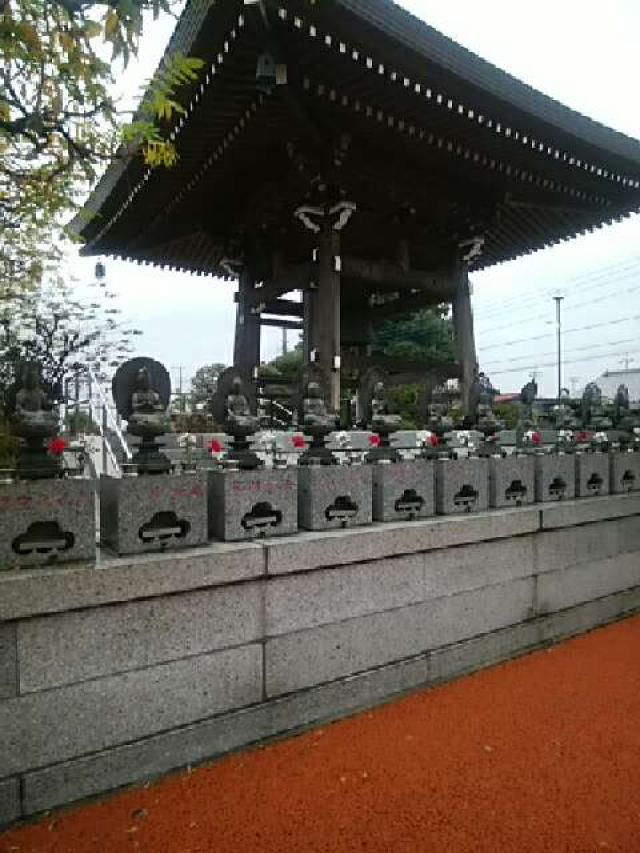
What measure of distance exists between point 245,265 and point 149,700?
9.64 meters

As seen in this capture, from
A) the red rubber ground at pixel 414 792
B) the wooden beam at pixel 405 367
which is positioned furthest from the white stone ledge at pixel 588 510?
the wooden beam at pixel 405 367

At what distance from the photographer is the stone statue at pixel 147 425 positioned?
3486mm

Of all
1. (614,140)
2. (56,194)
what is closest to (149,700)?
(56,194)

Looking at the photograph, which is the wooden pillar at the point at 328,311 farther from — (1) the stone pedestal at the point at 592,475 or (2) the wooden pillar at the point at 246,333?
(1) the stone pedestal at the point at 592,475

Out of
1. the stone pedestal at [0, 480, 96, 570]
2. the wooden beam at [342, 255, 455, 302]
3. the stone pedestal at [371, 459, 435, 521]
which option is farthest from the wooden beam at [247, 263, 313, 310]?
the stone pedestal at [0, 480, 96, 570]

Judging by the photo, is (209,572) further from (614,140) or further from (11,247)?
(614,140)

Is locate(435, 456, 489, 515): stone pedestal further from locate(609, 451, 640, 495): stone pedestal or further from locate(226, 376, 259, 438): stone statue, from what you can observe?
locate(609, 451, 640, 495): stone pedestal

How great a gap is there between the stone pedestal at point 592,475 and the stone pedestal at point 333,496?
2954mm

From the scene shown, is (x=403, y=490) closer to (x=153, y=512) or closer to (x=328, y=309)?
(x=153, y=512)

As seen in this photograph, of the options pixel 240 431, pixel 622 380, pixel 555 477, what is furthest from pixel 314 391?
pixel 622 380

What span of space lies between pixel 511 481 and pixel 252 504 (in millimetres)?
2768

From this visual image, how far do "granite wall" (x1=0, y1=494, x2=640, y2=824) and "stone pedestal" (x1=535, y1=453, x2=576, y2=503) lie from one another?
0.56 metres

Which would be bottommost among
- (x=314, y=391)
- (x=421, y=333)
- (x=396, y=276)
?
(x=314, y=391)

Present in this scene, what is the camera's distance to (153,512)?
3418mm
